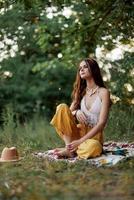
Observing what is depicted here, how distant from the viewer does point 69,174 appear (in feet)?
17.3

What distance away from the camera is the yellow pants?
21.1 feet

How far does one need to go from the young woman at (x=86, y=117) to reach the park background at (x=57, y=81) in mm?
480

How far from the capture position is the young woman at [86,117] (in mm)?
6535

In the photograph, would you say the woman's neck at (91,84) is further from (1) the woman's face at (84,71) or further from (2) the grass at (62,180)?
(2) the grass at (62,180)

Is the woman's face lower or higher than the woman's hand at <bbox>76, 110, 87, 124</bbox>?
higher

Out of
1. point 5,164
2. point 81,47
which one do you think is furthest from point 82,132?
point 81,47

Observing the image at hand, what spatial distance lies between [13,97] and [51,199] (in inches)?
612

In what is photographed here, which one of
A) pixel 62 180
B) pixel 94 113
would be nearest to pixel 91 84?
pixel 94 113

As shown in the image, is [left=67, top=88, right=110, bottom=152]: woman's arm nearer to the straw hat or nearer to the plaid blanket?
the plaid blanket

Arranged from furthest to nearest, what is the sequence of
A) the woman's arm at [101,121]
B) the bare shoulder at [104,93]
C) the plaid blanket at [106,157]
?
1. the bare shoulder at [104,93]
2. the woman's arm at [101,121]
3. the plaid blanket at [106,157]

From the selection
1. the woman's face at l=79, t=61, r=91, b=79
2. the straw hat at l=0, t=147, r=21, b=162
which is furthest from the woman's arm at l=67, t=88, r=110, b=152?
the straw hat at l=0, t=147, r=21, b=162

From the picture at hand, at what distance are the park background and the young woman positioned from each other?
0.48 m

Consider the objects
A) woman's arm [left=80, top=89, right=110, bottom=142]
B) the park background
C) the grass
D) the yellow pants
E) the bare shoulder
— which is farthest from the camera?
the bare shoulder

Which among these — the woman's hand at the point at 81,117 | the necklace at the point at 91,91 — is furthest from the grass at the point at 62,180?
the necklace at the point at 91,91
